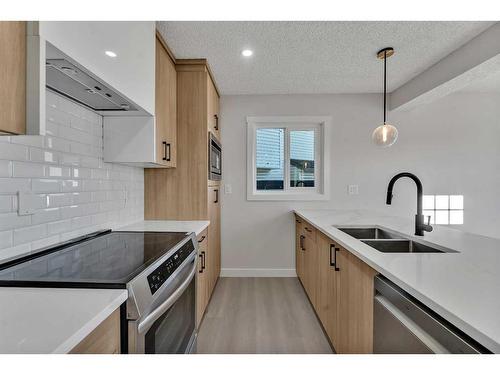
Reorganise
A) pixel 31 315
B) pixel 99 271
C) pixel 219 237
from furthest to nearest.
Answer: pixel 219 237 < pixel 99 271 < pixel 31 315

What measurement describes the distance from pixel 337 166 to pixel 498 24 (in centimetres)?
192

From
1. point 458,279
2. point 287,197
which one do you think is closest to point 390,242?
point 458,279

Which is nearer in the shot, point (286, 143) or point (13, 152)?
point (13, 152)

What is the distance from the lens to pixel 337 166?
355cm

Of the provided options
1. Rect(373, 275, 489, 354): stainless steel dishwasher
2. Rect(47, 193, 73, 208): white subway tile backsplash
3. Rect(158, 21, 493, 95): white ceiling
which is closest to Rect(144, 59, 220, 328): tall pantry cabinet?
Rect(158, 21, 493, 95): white ceiling

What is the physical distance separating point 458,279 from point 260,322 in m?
1.78

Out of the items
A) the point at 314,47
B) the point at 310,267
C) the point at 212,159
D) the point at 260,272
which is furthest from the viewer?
the point at 260,272

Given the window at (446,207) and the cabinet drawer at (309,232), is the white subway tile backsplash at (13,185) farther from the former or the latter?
the window at (446,207)

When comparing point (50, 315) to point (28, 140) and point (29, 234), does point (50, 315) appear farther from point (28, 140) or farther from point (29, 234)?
point (28, 140)

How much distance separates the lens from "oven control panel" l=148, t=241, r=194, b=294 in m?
1.01

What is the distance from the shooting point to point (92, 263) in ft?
3.57
